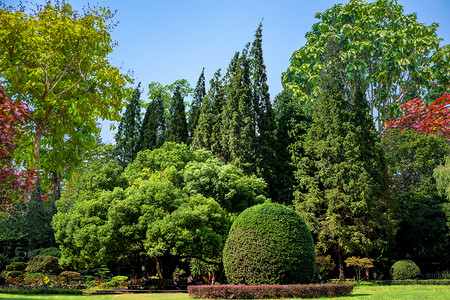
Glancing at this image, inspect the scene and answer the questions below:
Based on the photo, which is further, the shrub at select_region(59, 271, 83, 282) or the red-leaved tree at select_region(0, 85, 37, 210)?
the shrub at select_region(59, 271, 83, 282)

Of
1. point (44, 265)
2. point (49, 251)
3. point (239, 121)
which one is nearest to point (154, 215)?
point (44, 265)

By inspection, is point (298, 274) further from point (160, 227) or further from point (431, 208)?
point (431, 208)

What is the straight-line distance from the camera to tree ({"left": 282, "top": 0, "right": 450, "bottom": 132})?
3722 cm

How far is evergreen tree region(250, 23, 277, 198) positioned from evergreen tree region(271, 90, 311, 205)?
1.94ft

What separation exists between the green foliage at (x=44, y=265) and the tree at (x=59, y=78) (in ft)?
34.5

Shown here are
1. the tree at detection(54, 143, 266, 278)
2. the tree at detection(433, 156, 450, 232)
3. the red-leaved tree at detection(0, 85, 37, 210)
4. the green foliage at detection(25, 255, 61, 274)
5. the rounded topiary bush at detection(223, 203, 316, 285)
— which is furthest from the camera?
the tree at detection(433, 156, 450, 232)

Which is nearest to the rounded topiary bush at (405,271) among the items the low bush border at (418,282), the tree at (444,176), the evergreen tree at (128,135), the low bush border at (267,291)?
the low bush border at (418,282)

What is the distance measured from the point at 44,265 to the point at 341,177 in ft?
65.3

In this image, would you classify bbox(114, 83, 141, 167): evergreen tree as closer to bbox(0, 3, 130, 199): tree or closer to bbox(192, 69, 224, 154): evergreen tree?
bbox(192, 69, 224, 154): evergreen tree

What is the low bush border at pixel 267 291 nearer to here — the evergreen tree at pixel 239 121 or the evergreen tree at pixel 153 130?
the evergreen tree at pixel 239 121

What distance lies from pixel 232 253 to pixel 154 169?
1548cm

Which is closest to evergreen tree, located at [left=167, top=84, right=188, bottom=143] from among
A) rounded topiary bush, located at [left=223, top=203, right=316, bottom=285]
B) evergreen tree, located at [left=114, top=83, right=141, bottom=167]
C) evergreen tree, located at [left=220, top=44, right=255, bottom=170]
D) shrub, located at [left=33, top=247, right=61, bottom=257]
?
evergreen tree, located at [left=114, top=83, right=141, bottom=167]

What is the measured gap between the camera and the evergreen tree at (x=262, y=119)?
32312 mm

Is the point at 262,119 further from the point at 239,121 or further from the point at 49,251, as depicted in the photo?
the point at 49,251
